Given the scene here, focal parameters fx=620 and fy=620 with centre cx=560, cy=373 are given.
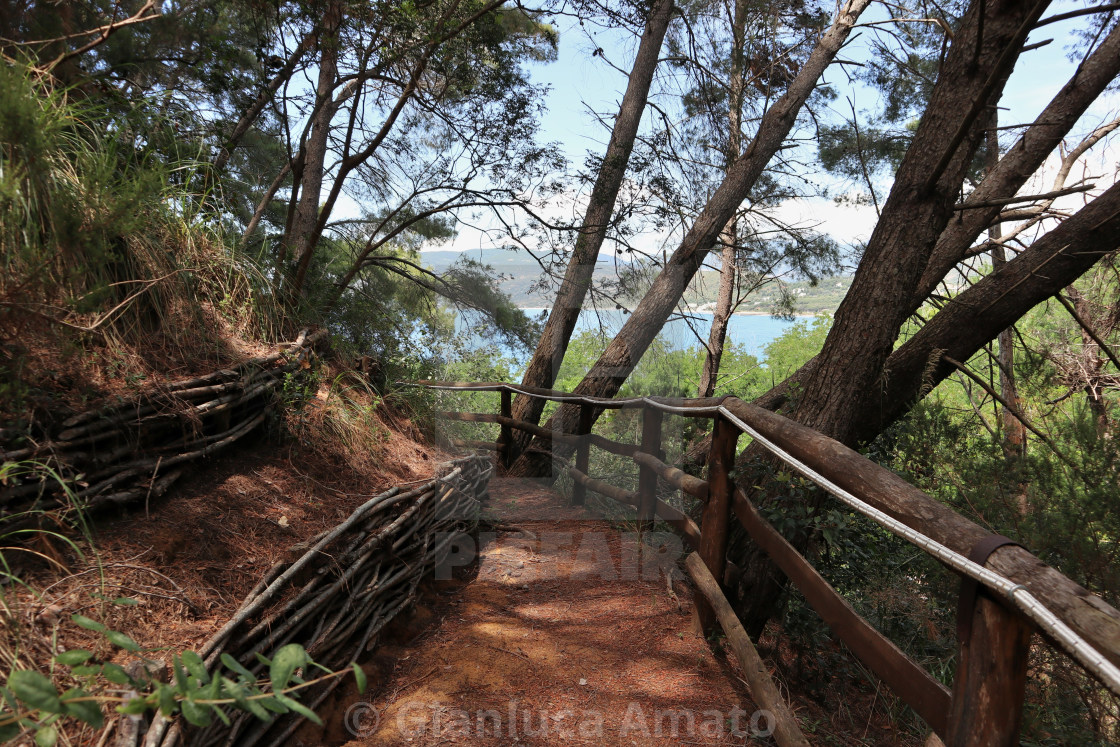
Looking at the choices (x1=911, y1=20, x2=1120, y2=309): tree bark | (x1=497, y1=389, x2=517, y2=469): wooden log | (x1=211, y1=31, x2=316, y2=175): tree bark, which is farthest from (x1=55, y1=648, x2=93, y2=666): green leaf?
(x1=497, y1=389, x2=517, y2=469): wooden log

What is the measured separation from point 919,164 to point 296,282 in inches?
143

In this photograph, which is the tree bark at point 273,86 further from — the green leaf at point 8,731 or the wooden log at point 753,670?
the wooden log at point 753,670

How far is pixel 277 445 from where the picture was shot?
307 cm

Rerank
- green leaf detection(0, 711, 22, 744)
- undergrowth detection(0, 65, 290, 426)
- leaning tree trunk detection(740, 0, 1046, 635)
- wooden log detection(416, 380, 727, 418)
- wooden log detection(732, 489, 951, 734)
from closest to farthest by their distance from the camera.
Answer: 1. green leaf detection(0, 711, 22, 744)
2. wooden log detection(732, 489, 951, 734)
3. undergrowth detection(0, 65, 290, 426)
4. wooden log detection(416, 380, 727, 418)
5. leaning tree trunk detection(740, 0, 1046, 635)

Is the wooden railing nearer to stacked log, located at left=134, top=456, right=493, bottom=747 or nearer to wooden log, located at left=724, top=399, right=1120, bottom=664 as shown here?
wooden log, located at left=724, top=399, right=1120, bottom=664

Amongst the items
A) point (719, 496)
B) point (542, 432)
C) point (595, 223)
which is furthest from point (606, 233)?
point (719, 496)

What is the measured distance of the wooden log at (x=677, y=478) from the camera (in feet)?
9.33

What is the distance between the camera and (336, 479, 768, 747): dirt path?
87.0 inches

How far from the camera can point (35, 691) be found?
0.91 metres

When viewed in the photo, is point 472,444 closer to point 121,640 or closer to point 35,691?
point 121,640

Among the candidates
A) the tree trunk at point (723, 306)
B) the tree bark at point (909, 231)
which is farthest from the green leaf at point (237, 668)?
the tree trunk at point (723, 306)

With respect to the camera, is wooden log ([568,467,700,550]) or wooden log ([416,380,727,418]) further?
wooden log ([568,467,700,550])

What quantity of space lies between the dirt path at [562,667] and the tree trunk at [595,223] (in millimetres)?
2768

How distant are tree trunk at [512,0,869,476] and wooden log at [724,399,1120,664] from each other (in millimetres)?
3796
